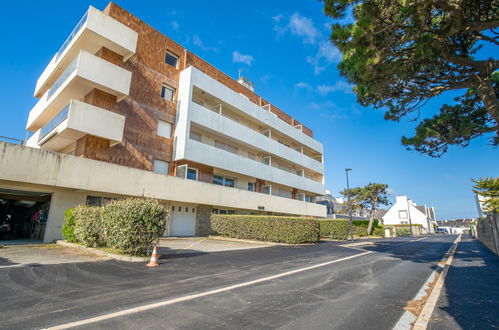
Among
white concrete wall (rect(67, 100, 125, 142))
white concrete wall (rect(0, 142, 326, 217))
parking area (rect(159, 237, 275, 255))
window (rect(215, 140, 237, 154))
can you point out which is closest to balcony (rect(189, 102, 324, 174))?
window (rect(215, 140, 237, 154))

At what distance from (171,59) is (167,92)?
3517 millimetres

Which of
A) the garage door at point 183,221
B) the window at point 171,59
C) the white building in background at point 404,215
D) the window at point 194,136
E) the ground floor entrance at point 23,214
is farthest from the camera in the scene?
the white building in background at point 404,215

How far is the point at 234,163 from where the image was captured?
997 inches

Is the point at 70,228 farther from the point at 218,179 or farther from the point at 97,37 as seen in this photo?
Answer: the point at 218,179

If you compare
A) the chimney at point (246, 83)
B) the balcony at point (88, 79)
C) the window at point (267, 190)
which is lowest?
the window at point (267, 190)

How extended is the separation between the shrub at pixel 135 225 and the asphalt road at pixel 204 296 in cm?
128

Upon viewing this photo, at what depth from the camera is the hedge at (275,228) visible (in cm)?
1722

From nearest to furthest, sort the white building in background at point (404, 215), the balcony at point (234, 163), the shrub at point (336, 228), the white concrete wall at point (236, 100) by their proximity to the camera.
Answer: the balcony at point (234, 163) → the white concrete wall at point (236, 100) → the shrub at point (336, 228) → the white building in background at point (404, 215)

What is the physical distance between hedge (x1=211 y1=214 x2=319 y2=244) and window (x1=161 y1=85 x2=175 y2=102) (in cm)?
1175

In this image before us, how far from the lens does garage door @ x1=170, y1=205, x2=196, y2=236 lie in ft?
68.2

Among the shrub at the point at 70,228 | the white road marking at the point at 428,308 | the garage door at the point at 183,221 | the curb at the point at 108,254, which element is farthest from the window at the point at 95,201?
the white road marking at the point at 428,308

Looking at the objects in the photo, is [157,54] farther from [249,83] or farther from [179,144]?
[249,83]

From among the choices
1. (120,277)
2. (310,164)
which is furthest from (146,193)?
(310,164)

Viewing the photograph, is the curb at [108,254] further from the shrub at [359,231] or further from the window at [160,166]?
the shrub at [359,231]
